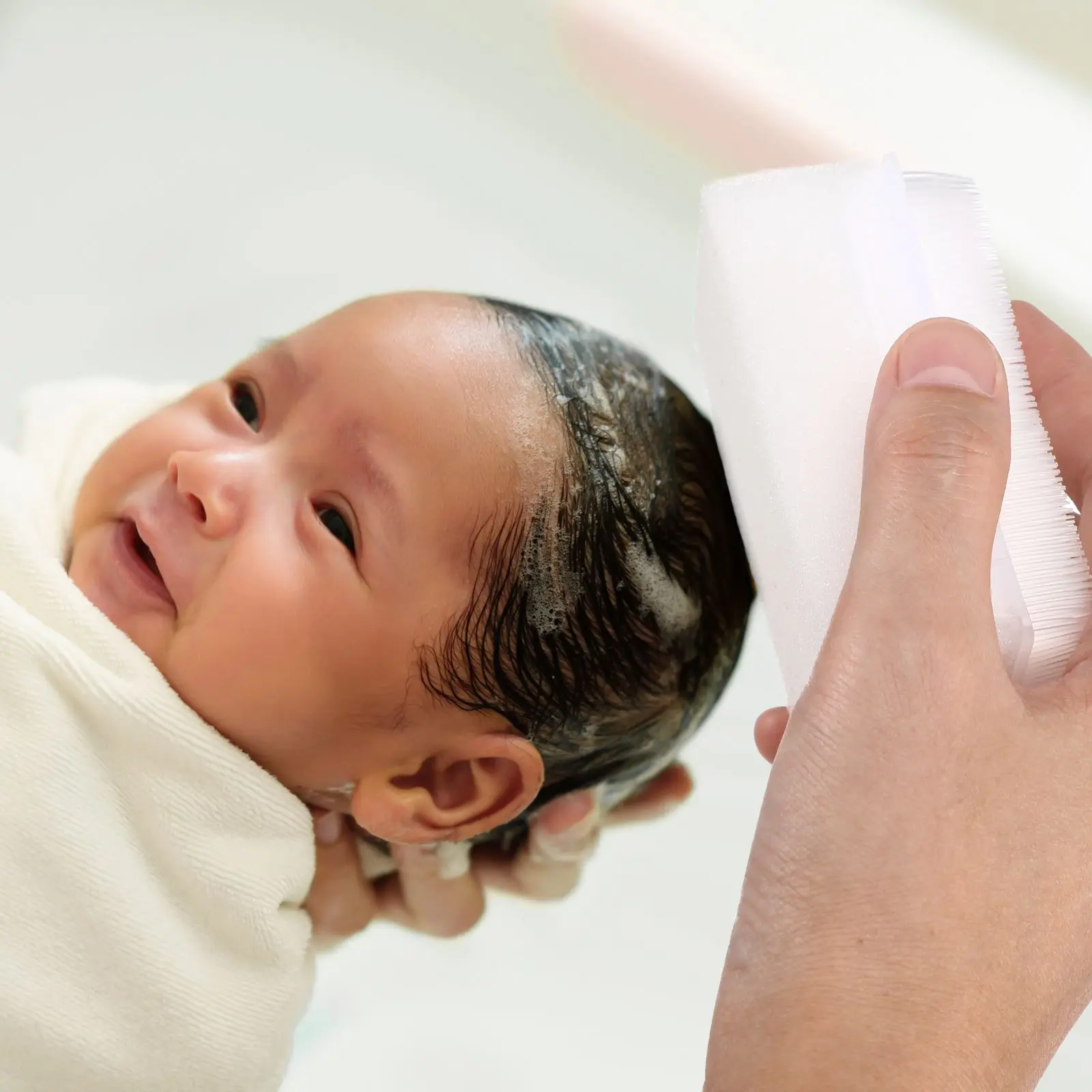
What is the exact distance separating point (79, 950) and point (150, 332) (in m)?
0.90

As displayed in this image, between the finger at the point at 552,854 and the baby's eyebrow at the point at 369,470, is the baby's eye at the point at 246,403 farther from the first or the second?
the finger at the point at 552,854

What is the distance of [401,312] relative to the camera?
848 millimetres

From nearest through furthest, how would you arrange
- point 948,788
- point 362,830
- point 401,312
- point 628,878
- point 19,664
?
point 948,788 → point 19,664 → point 401,312 → point 362,830 → point 628,878

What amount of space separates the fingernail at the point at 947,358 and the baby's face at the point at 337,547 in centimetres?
26

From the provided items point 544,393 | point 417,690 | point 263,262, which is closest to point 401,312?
point 544,393

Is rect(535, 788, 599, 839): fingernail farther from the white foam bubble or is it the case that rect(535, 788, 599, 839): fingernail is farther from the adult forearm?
the adult forearm

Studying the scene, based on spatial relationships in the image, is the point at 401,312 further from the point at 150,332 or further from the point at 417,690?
the point at 150,332

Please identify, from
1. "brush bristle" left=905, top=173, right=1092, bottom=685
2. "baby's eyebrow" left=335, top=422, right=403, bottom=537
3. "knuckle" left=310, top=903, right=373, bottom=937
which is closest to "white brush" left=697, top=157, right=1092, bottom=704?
"brush bristle" left=905, top=173, right=1092, bottom=685

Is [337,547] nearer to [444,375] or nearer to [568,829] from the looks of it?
[444,375]

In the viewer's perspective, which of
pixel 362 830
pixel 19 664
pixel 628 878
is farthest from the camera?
pixel 628 878

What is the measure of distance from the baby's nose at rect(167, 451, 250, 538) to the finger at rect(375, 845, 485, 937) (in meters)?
0.34

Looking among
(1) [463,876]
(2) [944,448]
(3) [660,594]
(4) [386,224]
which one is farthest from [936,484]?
(4) [386,224]

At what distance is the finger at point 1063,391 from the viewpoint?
2.66 ft

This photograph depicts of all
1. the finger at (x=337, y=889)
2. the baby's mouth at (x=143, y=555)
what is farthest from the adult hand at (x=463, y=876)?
the baby's mouth at (x=143, y=555)
